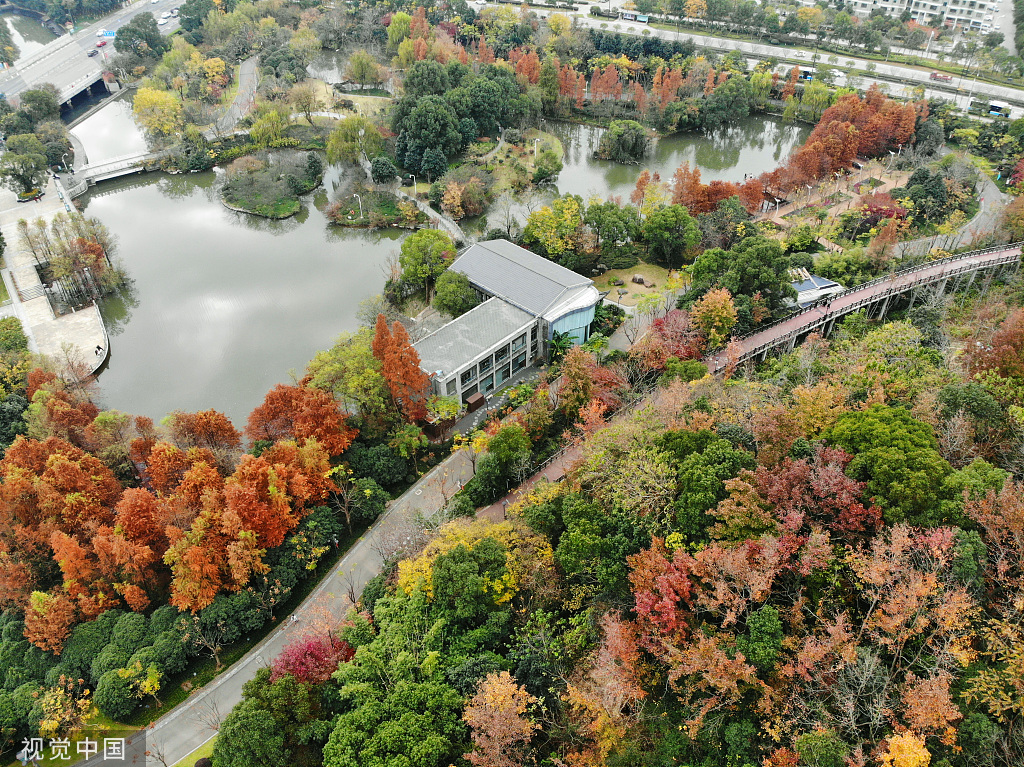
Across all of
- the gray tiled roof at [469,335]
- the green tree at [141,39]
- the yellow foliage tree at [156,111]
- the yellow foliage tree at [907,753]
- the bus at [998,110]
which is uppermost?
the green tree at [141,39]

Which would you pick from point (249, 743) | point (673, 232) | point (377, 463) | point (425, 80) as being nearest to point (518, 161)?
point (425, 80)

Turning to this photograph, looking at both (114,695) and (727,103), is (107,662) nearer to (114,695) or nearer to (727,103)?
(114,695)

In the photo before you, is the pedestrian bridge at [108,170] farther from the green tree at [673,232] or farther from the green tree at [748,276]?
the green tree at [748,276]

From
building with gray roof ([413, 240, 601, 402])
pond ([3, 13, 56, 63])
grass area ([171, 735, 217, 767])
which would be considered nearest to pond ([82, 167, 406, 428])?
building with gray roof ([413, 240, 601, 402])

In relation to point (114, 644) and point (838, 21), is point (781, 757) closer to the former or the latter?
point (114, 644)

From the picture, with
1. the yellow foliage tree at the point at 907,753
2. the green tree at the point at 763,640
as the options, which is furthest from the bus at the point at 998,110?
the yellow foliage tree at the point at 907,753

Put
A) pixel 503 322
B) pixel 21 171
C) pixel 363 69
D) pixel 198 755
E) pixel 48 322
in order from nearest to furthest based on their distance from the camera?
pixel 198 755 < pixel 503 322 < pixel 48 322 < pixel 21 171 < pixel 363 69
